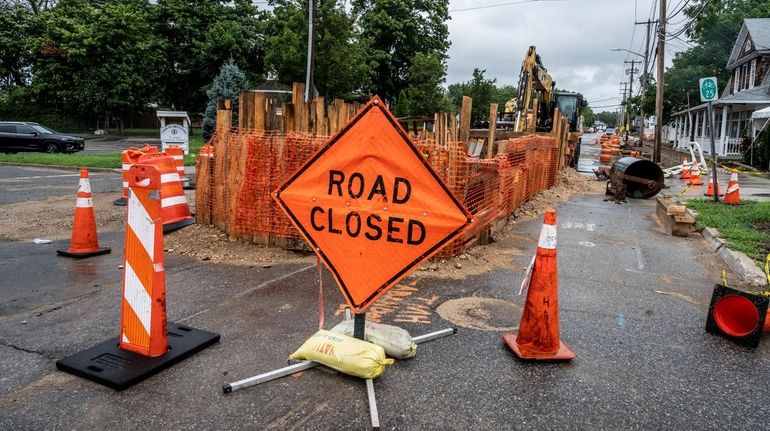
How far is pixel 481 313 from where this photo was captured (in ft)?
16.0

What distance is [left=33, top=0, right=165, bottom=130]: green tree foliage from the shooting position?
38.2 meters

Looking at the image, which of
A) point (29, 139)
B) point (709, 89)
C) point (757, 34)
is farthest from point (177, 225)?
point (757, 34)

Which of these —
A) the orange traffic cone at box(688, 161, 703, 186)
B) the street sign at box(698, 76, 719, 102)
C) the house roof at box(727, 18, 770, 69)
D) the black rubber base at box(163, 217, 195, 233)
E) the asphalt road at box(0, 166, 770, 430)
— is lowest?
the asphalt road at box(0, 166, 770, 430)

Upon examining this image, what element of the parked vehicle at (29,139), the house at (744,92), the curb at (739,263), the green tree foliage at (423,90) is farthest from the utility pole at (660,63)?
the parked vehicle at (29,139)

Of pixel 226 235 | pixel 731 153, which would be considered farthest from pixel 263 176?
pixel 731 153

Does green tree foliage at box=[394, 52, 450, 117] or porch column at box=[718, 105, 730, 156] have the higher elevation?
green tree foliage at box=[394, 52, 450, 117]

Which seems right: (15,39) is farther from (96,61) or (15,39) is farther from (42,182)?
(42,182)

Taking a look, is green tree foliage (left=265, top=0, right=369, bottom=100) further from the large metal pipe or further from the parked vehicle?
the large metal pipe

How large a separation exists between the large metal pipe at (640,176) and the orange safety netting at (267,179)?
7.57 metres

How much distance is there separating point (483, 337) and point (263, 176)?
3.81 m

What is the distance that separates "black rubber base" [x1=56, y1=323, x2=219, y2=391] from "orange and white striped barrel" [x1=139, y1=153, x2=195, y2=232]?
421cm

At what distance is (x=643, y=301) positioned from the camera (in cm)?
544

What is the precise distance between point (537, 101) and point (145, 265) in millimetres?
16414

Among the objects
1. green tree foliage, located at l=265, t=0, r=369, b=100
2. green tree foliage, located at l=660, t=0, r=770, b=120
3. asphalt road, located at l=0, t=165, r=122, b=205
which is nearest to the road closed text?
asphalt road, located at l=0, t=165, r=122, b=205
